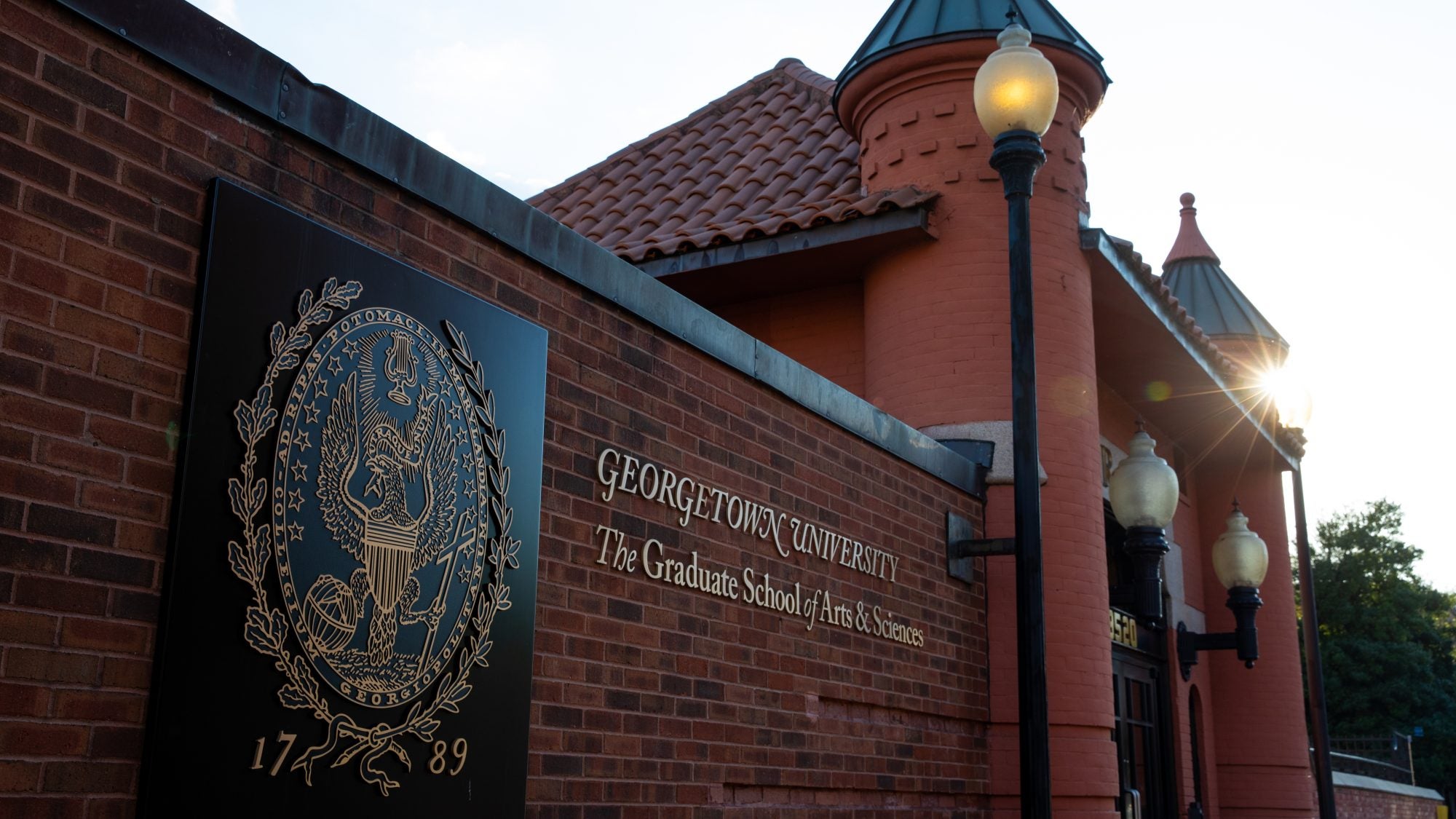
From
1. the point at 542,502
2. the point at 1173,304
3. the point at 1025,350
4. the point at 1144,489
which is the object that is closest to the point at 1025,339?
the point at 1025,350

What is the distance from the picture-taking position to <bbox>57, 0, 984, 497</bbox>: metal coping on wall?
3.41 metres

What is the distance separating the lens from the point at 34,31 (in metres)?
3.08

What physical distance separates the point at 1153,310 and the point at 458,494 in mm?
7544

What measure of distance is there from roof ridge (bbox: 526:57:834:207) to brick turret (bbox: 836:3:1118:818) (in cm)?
327

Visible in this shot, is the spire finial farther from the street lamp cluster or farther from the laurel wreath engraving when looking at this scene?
the laurel wreath engraving

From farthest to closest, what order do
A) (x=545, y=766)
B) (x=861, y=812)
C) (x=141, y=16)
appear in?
Result: (x=861, y=812)
(x=545, y=766)
(x=141, y=16)

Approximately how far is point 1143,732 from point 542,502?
8.65 meters

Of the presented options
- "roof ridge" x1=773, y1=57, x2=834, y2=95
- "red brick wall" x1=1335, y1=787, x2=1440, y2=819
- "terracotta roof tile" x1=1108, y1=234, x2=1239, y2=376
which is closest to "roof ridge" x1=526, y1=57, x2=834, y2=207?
"roof ridge" x1=773, y1=57, x2=834, y2=95

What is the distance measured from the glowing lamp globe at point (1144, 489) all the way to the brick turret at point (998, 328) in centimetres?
29

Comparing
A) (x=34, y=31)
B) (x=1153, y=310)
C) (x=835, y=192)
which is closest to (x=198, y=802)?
(x=34, y=31)

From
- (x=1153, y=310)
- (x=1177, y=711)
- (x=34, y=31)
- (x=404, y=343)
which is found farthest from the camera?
(x=1177, y=711)

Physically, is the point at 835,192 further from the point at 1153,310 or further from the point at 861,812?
the point at 861,812

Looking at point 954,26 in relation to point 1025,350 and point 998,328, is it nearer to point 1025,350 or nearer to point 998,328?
point 998,328

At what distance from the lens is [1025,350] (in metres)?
6.26
